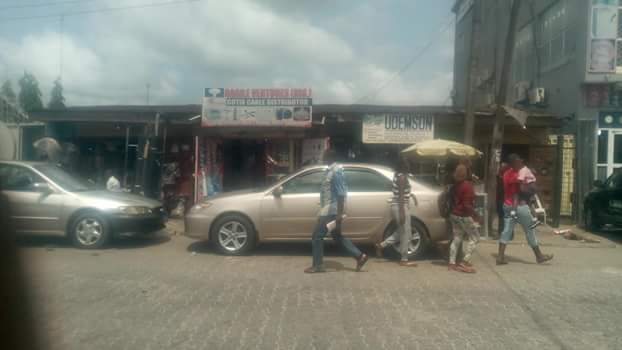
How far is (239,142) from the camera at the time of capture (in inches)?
535

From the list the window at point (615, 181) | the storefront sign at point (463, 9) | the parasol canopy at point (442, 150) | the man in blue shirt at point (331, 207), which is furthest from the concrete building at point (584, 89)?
the storefront sign at point (463, 9)

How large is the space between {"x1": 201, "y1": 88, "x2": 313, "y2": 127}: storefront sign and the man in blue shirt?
15.0 feet

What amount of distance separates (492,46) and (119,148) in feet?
56.0

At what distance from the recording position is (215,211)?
816 cm

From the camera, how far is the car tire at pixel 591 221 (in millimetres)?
11245

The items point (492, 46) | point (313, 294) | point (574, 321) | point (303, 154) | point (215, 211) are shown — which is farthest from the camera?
point (492, 46)

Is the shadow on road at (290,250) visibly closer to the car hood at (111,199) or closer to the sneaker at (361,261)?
the sneaker at (361,261)

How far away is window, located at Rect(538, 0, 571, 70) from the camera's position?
14.3 meters

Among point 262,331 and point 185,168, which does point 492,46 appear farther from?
point 262,331

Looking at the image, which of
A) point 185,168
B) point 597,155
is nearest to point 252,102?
point 185,168

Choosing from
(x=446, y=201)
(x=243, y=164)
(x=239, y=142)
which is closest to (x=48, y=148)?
(x=239, y=142)

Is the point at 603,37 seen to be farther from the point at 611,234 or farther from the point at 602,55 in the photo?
the point at 611,234

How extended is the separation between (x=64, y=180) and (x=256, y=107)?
443 cm

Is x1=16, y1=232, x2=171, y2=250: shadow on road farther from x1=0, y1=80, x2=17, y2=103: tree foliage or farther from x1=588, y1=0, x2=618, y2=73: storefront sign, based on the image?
x1=0, y1=80, x2=17, y2=103: tree foliage
